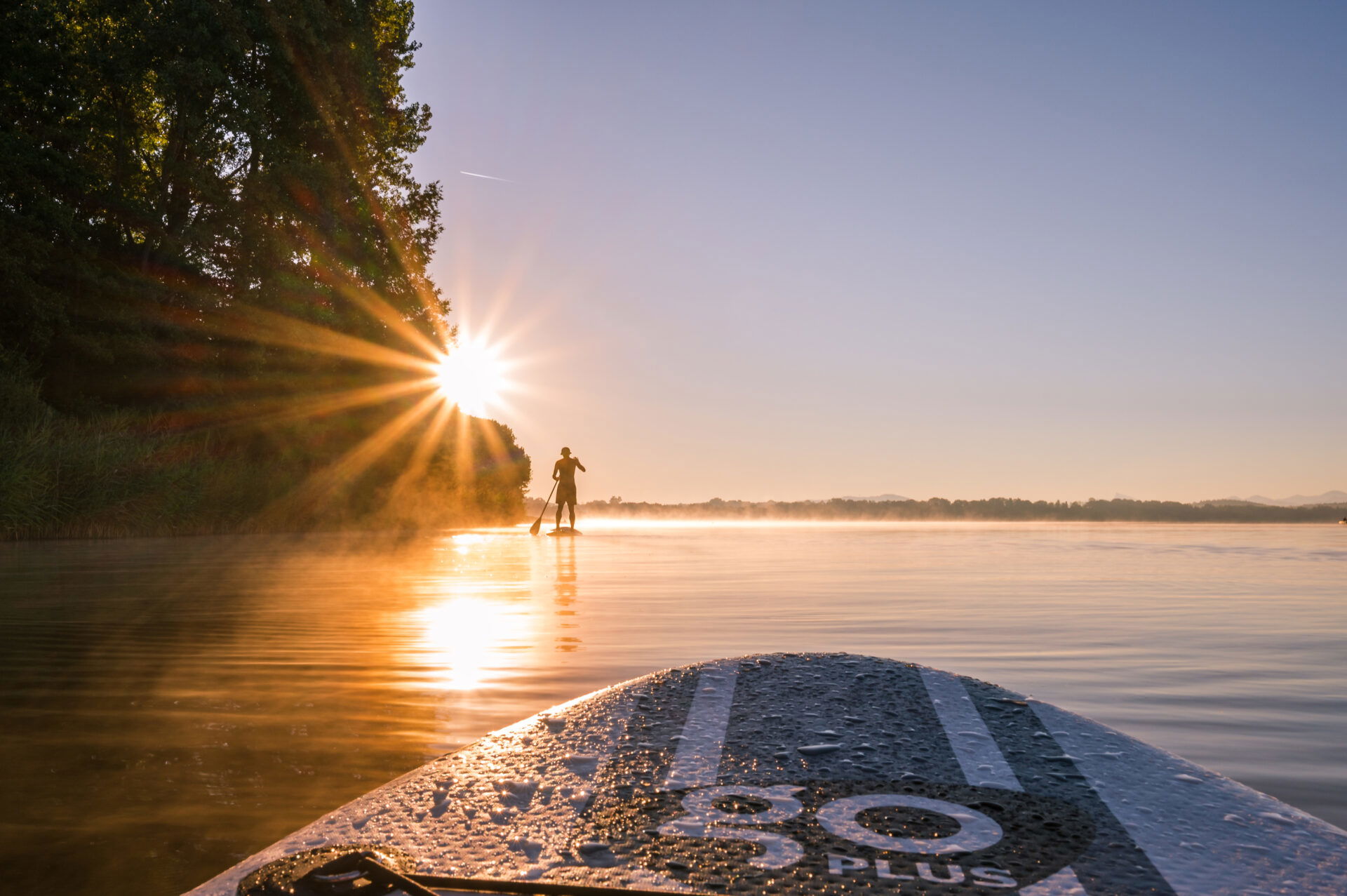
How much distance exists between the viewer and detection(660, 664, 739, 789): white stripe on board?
1.75m

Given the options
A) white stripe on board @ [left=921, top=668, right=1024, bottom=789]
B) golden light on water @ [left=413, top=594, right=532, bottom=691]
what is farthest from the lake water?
white stripe on board @ [left=921, top=668, right=1024, bottom=789]

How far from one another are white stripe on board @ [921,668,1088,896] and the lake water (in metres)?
0.87

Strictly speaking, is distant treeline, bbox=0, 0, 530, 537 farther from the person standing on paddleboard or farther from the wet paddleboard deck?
the wet paddleboard deck

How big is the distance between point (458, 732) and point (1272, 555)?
1593 cm

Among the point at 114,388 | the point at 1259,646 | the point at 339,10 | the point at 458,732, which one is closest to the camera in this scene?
the point at 458,732

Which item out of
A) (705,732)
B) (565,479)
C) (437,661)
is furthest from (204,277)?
(705,732)

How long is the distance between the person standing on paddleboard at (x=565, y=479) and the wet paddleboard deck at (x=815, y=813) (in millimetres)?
22040

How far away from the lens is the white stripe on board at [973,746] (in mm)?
1266

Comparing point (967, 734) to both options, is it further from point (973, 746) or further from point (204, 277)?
point (204, 277)

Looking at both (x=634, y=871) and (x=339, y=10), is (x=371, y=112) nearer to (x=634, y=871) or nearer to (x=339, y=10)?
(x=339, y=10)

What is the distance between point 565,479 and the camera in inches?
966

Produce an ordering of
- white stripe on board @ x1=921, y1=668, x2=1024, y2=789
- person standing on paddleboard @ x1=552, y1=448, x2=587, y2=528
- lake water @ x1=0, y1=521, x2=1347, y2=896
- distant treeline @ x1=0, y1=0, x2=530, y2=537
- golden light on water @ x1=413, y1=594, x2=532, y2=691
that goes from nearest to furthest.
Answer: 1. white stripe on board @ x1=921, y1=668, x2=1024, y2=789
2. lake water @ x1=0, y1=521, x2=1347, y2=896
3. golden light on water @ x1=413, y1=594, x2=532, y2=691
4. distant treeline @ x1=0, y1=0, x2=530, y2=537
5. person standing on paddleboard @ x1=552, y1=448, x2=587, y2=528

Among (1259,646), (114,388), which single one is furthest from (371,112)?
(1259,646)

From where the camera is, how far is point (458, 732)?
2.92m
